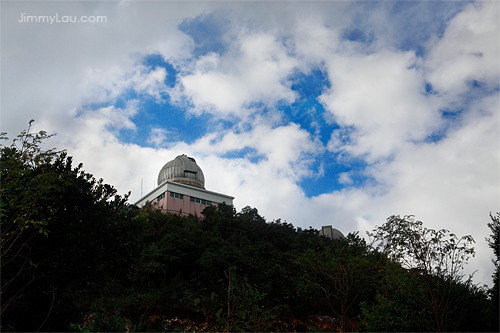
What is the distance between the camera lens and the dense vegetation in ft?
26.8

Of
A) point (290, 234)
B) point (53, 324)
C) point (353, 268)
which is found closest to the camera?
point (53, 324)

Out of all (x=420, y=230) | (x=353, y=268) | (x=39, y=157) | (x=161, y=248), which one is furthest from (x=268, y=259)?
(x=39, y=157)

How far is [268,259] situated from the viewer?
2098 cm

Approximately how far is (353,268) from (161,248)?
10.3 metres

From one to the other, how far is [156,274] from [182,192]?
15.0 meters

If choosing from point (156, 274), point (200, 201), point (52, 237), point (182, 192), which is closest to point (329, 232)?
point (200, 201)

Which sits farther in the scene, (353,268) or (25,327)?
(353,268)

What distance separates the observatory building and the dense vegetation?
12.3m

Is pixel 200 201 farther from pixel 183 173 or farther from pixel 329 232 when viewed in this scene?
pixel 329 232

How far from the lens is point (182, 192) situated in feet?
107

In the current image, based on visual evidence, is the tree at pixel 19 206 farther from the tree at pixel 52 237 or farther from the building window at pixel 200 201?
the building window at pixel 200 201

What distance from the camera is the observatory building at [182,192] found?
31.9 m

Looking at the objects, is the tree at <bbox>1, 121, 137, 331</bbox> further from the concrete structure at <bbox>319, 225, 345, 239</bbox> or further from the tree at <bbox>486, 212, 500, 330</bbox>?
the concrete structure at <bbox>319, 225, 345, 239</bbox>

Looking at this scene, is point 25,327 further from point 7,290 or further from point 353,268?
point 353,268
